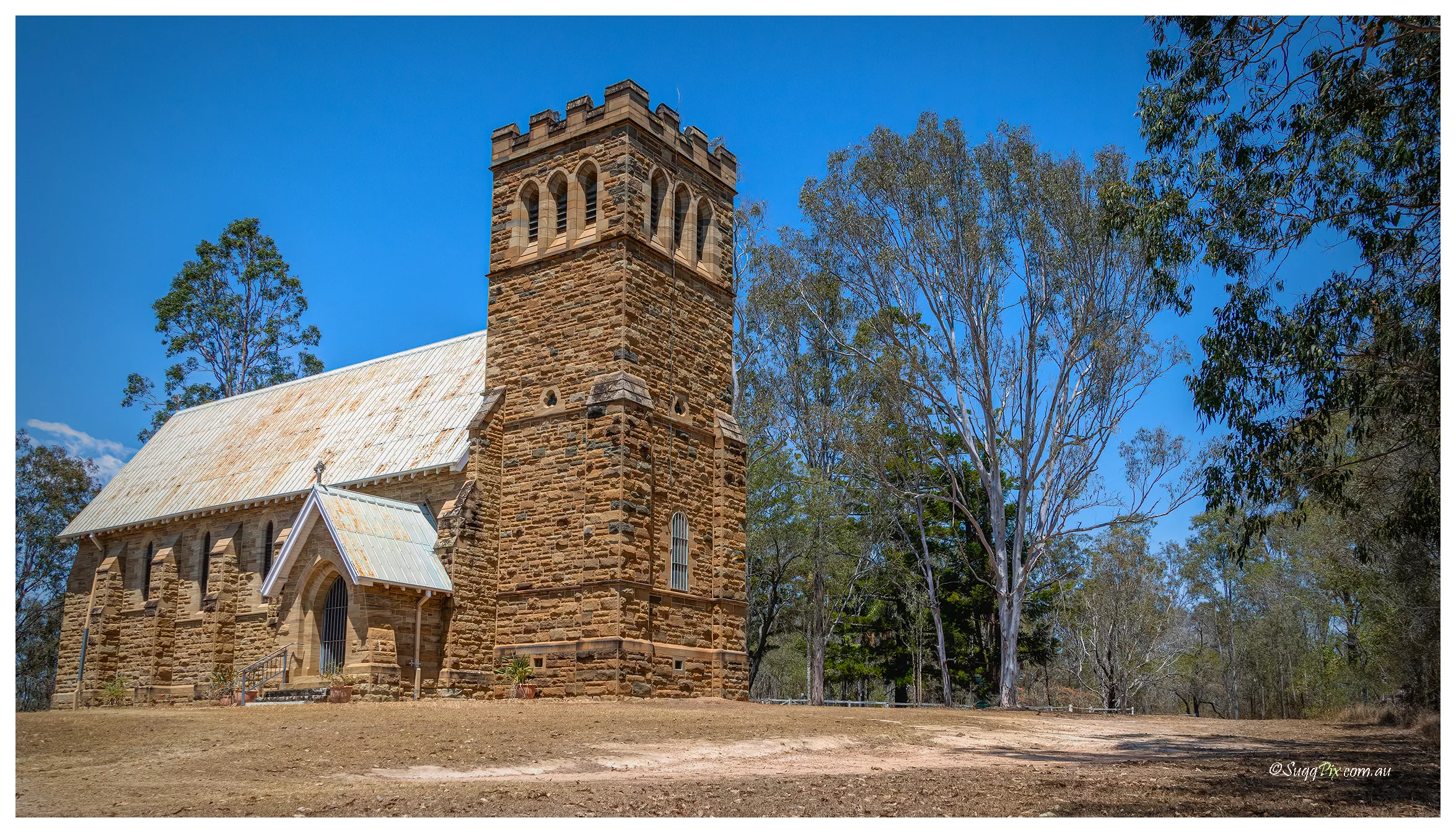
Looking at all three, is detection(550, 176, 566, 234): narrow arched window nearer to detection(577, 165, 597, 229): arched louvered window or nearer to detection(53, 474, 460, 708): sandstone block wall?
detection(577, 165, 597, 229): arched louvered window

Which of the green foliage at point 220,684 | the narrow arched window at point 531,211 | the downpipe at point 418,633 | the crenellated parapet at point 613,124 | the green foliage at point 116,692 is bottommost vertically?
the green foliage at point 116,692

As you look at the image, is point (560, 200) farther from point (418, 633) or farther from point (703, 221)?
point (418, 633)

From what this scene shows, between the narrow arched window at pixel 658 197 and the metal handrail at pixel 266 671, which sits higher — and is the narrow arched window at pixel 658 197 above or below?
above

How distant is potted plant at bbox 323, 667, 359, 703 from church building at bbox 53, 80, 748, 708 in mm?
219

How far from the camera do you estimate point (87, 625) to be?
34.8 metres

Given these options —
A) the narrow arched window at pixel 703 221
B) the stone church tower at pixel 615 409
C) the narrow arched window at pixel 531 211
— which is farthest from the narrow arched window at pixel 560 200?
the narrow arched window at pixel 703 221

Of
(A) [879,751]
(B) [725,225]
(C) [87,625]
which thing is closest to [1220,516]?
(B) [725,225]

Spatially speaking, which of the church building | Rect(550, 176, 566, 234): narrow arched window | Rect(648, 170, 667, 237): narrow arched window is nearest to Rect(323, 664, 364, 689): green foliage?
the church building

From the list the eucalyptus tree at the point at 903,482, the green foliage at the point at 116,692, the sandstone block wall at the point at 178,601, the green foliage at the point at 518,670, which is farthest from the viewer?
the eucalyptus tree at the point at 903,482

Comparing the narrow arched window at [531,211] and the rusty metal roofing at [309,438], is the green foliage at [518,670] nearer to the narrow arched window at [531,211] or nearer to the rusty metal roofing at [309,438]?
the rusty metal roofing at [309,438]

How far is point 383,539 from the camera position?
81.8ft

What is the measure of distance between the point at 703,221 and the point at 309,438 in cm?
1386

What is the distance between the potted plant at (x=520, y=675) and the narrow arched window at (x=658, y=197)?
10655mm

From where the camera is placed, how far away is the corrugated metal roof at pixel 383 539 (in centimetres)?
2375
